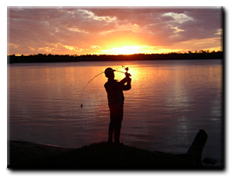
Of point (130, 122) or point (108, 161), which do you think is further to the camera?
point (130, 122)

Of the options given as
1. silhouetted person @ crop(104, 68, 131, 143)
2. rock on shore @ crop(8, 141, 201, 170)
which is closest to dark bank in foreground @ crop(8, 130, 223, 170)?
rock on shore @ crop(8, 141, 201, 170)

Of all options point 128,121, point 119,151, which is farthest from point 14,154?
point 128,121

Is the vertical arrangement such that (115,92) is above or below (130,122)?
above

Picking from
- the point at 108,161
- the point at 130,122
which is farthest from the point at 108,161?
the point at 130,122

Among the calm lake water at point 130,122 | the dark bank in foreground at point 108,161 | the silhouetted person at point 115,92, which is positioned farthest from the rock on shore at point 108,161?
the calm lake water at point 130,122

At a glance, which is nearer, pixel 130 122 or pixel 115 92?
pixel 115 92

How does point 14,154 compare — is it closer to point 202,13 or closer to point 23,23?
point 23,23

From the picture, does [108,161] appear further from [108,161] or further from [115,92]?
[115,92]

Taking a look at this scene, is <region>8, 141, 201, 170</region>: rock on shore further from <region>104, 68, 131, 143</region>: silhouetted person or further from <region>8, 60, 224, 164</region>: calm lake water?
<region>8, 60, 224, 164</region>: calm lake water

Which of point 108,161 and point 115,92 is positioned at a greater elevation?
point 115,92

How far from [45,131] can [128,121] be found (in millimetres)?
3790

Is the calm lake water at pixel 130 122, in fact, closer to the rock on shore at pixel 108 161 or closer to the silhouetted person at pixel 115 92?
the silhouetted person at pixel 115 92

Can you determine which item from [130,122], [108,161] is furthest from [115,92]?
[130,122]

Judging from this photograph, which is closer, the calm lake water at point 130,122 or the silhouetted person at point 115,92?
the silhouetted person at point 115,92
